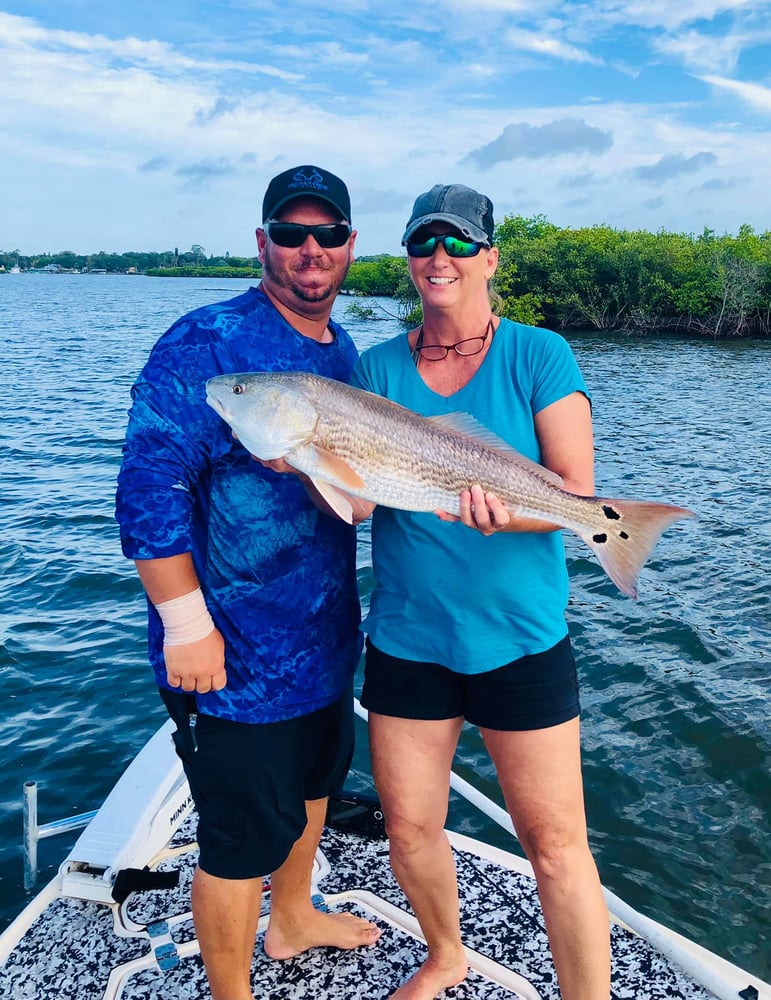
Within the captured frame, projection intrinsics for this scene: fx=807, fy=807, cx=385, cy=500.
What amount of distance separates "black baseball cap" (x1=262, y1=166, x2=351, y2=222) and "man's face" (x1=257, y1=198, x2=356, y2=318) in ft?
0.10

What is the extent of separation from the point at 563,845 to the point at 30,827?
304cm

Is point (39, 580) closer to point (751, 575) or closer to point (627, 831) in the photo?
point (627, 831)

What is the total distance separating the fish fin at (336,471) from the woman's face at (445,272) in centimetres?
71

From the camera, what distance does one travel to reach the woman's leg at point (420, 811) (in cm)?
310

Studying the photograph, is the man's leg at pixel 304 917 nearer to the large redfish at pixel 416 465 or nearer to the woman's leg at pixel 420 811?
the woman's leg at pixel 420 811

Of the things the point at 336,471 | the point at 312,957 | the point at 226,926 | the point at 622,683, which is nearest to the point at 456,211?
the point at 336,471

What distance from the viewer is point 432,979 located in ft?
11.4

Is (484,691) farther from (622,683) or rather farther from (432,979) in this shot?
(622,683)

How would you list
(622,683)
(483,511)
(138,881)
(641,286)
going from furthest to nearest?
(641,286), (622,683), (138,881), (483,511)

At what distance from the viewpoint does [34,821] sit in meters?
4.42

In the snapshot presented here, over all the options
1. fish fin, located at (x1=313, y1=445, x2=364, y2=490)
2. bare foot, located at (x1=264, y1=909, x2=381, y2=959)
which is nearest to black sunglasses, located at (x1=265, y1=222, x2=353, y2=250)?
fish fin, located at (x1=313, y1=445, x2=364, y2=490)

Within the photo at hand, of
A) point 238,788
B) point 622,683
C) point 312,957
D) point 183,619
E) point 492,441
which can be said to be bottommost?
point 622,683

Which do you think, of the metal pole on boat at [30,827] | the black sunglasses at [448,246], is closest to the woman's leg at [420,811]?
the black sunglasses at [448,246]

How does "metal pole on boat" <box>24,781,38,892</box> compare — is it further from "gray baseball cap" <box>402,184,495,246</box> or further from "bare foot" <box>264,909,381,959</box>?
"gray baseball cap" <box>402,184,495,246</box>
